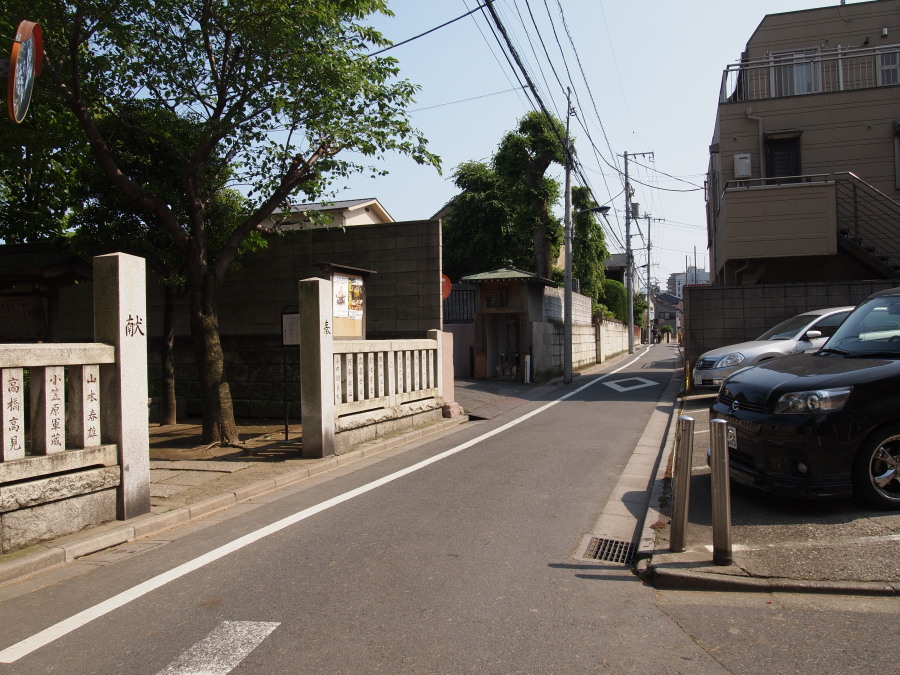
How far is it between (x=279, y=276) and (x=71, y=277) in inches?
161

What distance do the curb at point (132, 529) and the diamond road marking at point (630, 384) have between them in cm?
1161

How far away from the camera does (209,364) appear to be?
33.9 ft

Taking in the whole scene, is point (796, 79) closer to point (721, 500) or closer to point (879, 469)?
point (879, 469)

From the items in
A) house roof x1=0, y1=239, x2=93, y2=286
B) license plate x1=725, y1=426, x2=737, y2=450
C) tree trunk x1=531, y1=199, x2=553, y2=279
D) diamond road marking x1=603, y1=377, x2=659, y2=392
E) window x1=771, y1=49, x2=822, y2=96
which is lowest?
diamond road marking x1=603, y1=377, x2=659, y2=392

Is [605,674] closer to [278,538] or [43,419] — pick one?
[278,538]

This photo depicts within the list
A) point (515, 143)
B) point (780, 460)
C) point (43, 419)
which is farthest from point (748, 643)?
point (515, 143)

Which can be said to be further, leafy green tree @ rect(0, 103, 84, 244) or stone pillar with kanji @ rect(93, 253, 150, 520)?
leafy green tree @ rect(0, 103, 84, 244)

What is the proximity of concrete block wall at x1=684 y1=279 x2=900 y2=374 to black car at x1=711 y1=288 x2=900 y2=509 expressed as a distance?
11.1 m

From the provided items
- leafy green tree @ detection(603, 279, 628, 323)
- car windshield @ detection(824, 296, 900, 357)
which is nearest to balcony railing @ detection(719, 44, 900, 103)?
car windshield @ detection(824, 296, 900, 357)

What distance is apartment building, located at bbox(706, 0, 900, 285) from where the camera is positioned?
17.2 m

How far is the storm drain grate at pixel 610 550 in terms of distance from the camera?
5.20 metres

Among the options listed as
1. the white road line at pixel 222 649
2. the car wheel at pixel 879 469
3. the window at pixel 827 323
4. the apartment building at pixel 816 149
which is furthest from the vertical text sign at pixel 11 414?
the apartment building at pixel 816 149

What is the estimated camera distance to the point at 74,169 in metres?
13.1

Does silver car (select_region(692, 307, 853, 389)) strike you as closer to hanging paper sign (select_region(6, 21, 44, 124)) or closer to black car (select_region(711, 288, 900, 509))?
A: black car (select_region(711, 288, 900, 509))
